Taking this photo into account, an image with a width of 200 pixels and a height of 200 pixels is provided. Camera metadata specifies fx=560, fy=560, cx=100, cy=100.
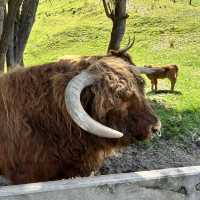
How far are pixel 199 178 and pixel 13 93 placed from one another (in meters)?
1.76

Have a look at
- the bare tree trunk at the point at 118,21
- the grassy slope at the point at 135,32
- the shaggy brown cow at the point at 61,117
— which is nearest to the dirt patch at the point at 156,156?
the shaggy brown cow at the point at 61,117

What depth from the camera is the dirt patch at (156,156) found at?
650 centimetres

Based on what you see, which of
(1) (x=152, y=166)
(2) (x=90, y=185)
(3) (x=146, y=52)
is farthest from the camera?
(3) (x=146, y=52)

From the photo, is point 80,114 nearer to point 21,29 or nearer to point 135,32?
point 21,29

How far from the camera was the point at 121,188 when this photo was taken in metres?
3.55

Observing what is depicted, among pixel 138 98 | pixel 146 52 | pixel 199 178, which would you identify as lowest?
pixel 146 52

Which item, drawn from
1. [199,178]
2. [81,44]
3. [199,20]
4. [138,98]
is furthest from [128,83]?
[199,20]

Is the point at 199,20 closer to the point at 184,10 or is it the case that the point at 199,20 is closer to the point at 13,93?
the point at 184,10

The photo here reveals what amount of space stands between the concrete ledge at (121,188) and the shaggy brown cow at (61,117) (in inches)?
35.3

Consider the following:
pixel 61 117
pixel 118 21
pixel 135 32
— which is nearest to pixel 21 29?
pixel 118 21

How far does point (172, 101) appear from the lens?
11.4 meters

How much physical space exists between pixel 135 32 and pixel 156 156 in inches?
889

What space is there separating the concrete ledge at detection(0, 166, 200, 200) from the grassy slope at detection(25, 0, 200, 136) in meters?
14.1

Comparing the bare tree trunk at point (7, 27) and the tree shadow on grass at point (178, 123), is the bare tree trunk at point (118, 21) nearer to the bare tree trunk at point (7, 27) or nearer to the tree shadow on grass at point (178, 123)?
the tree shadow on grass at point (178, 123)
